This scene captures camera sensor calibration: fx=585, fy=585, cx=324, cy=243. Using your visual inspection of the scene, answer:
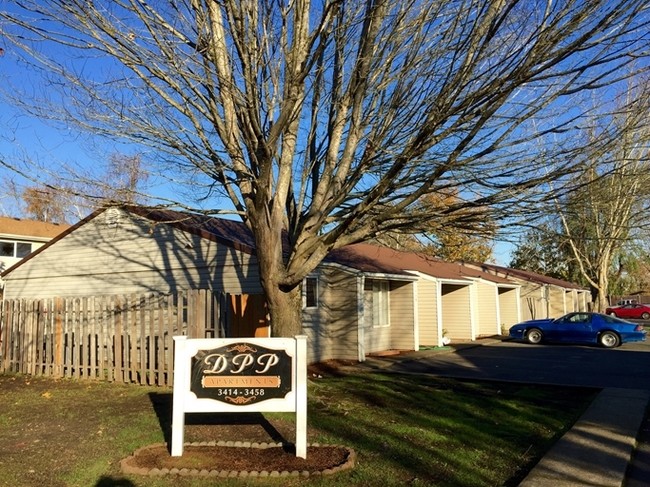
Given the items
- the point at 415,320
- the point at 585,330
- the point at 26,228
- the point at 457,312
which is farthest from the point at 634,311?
the point at 26,228

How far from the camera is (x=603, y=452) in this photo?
21.6 feet

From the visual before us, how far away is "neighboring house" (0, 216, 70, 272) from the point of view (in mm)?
32062

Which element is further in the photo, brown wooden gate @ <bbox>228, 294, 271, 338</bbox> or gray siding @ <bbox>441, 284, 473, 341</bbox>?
gray siding @ <bbox>441, 284, 473, 341</bbox>

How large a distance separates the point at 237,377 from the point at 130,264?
40.1 ft

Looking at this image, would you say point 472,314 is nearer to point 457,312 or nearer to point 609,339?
point 457,312

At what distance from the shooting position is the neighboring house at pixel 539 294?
108ft

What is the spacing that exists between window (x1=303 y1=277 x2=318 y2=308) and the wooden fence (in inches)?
162

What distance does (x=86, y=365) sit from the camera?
12727 millimetres

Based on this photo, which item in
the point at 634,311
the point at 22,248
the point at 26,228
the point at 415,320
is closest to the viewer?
the point at 415,320

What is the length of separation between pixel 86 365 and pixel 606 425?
10204 millimetres

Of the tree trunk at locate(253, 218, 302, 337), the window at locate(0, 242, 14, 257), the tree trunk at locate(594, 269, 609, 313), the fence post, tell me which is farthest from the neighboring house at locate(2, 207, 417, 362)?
the tree trunk at locate(594, 269, 609, 313)

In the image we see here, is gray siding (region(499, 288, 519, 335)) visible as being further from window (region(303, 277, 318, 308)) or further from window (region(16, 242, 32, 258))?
window (region(16, 242, 32, 258))

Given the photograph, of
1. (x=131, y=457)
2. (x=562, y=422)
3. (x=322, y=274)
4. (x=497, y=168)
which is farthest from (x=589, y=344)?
(x=131, y=457)

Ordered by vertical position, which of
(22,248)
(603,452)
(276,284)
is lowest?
(603,452)
